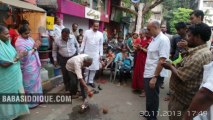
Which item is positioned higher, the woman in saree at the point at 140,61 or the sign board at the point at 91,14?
the sign board at the point at 91,14

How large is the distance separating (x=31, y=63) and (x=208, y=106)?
385 centimetres

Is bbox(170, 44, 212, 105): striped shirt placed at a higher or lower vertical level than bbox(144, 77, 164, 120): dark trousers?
higher

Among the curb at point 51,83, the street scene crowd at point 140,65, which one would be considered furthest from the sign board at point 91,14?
the curb at point 51,83

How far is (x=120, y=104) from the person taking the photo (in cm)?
550

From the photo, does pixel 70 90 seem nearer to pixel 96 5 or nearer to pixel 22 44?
pixel 22 44

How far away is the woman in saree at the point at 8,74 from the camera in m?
3.79

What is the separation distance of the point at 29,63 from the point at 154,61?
8.11ft

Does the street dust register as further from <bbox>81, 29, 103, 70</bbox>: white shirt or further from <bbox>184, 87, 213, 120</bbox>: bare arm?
<bbox>184, 87, 213, 120</bbox>: bare arm

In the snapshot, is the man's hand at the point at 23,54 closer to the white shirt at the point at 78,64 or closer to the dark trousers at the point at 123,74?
the white shirt at the point at 78,64

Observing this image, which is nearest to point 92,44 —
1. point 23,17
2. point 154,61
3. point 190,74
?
point 23,17

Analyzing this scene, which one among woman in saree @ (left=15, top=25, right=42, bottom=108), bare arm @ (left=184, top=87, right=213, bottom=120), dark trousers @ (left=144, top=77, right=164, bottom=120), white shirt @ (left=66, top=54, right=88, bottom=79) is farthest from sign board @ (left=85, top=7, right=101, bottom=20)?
bare arm @ (left=184, top=87, right=213, bottom=120)

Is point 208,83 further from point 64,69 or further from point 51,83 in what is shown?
point 51,83

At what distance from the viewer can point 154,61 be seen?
4.18 meters

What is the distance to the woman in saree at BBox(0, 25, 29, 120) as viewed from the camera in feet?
→ 12.4
